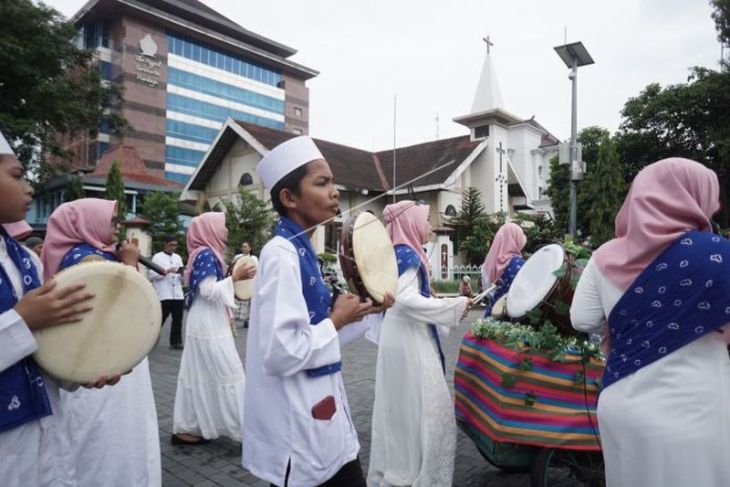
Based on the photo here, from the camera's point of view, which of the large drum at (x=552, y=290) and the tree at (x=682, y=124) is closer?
the large drum at (x=552, y=290)

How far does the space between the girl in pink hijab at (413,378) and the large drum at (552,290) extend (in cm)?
37

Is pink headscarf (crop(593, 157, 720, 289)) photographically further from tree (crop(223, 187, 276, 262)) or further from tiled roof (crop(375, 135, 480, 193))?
tiled roof (crop(375, 135, 480, 193))

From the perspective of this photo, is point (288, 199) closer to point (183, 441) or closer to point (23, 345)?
point (23, 345)

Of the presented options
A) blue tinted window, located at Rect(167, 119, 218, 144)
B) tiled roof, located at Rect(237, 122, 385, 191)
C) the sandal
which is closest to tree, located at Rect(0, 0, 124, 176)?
tiled roof, located at Rect(237, 122, 385, 191)

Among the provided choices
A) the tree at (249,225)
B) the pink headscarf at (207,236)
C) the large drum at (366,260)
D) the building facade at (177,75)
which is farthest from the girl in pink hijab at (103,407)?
the building facade at (177,75)

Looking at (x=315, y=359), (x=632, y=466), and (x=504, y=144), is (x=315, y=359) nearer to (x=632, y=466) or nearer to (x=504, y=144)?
(x=632, y=466)

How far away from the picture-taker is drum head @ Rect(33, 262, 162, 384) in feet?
6.50

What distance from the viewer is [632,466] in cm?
222

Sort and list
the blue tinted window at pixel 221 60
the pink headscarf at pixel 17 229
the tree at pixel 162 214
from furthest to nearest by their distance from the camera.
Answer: the blue tinted window at pixel 221 60, the tree at pixel 162 214, the pink headscarf at pixel 17 229

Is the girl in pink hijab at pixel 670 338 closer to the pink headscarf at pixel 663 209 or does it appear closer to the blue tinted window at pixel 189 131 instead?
the pink headscarf at pixel 663 209

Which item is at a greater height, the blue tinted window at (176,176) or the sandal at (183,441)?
the blue tinted window at (176,176)

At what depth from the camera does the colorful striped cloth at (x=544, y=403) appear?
3119mm

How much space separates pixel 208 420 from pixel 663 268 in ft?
12.9

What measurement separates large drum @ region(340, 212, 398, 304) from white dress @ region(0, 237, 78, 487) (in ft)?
3.96
